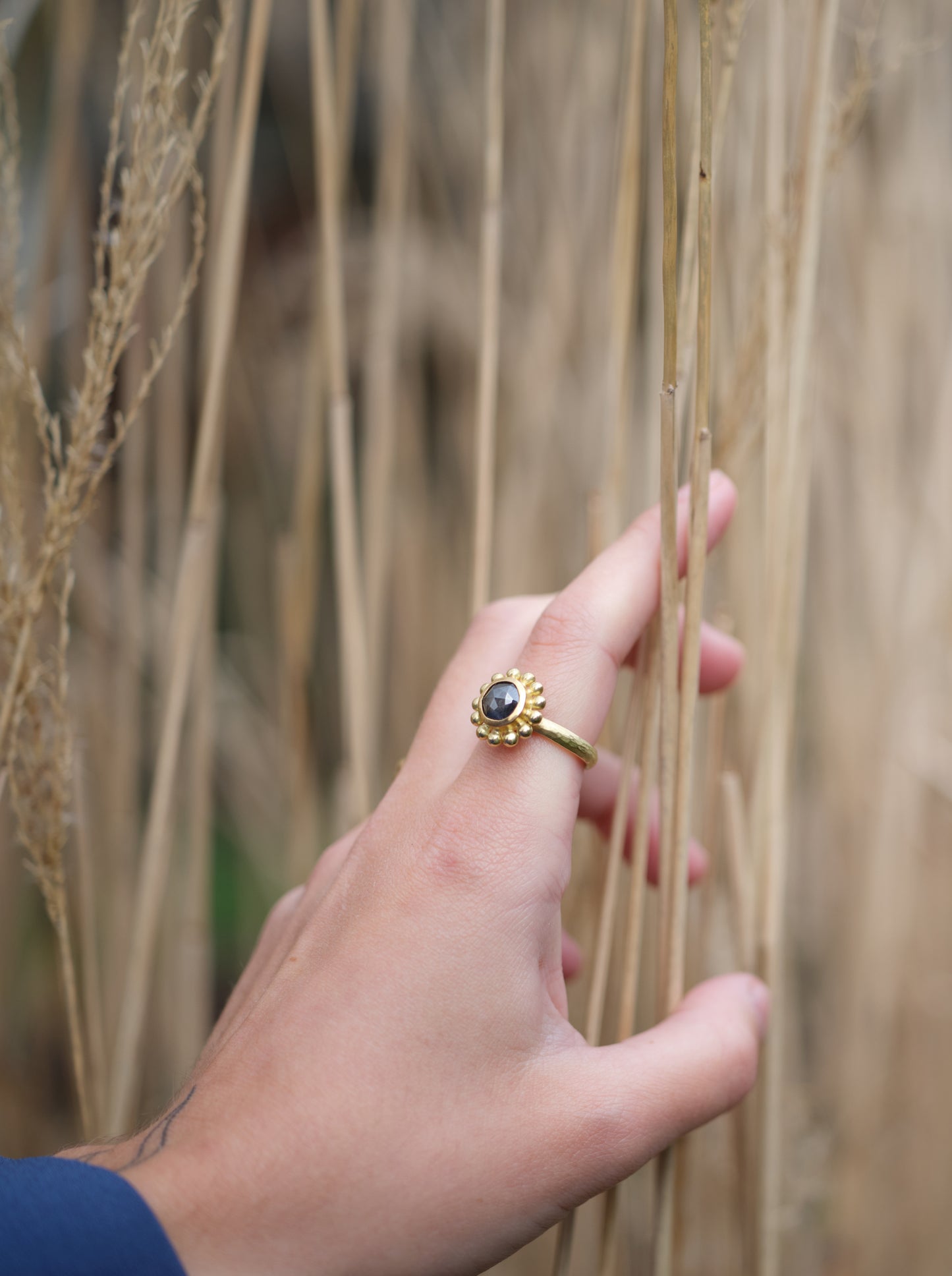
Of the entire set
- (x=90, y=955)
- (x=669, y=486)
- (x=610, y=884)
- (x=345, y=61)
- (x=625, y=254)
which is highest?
(x=345, y=61)

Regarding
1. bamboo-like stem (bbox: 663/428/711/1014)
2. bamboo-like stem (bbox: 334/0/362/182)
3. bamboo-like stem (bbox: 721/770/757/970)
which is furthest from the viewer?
bamboo-like stem (bbox: 334/0/362/182)

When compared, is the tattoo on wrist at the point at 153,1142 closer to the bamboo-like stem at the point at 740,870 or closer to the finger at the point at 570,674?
the finger at the point at 570,674

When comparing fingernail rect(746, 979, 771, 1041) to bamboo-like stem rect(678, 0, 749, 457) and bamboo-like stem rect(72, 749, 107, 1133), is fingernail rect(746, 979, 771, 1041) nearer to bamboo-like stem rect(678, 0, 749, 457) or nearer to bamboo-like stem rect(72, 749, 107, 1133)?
bamboo-like stem rect(678, 0, 749, 457)

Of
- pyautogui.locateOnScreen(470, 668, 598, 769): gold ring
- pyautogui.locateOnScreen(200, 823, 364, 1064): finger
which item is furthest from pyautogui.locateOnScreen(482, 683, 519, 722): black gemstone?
pyautogui.locateOnScreen(200, 823, 364, 1064): finger

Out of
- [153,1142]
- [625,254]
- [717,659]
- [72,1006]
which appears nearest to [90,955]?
[72,1006]

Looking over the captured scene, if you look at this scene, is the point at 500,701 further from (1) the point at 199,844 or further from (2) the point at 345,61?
(2) the point at 345,61

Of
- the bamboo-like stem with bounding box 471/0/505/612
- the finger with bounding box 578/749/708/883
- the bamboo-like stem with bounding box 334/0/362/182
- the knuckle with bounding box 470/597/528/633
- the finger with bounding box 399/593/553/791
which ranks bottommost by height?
the finger with bounding box 578/749/708/883

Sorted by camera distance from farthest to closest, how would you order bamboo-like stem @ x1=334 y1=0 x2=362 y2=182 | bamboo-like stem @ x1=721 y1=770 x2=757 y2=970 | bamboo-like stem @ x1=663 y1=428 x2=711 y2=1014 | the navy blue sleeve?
bamboo-like stem @ x1=334 y1=0 x2=362 y2=182
bamboo-like stem @ x1=721 y1=770 x2=757 y2=970
bamboo-like stem @ x1=663 y1=428 x2=711 y2=1014
the navy blue sleeve
